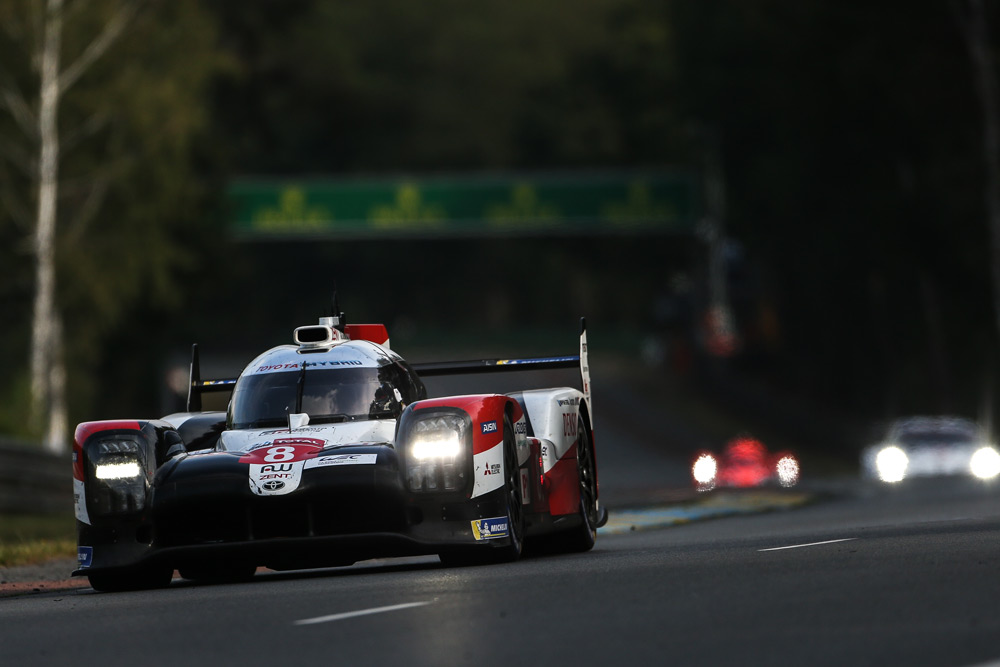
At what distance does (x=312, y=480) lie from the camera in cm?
1298

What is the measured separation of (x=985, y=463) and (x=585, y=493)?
25.0 m

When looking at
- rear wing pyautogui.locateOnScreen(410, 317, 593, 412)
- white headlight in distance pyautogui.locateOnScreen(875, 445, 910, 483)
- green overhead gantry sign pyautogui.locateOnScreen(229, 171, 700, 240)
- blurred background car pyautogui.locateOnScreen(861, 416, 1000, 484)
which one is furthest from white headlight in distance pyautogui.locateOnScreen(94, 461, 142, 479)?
green overhead gantry sign pyautogui.locateOnScreen(229, 171, 700, 240)

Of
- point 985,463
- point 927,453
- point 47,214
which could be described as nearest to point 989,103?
point 927,453

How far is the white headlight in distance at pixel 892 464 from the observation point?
41.2 metres

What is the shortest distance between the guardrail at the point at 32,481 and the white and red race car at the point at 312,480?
12.2 meters

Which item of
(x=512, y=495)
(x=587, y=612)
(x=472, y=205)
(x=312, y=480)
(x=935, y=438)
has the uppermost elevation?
(x=472, y=205)

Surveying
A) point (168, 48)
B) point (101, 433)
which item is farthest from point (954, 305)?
point (101, 433)

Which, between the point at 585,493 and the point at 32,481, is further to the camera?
the point at 32,481

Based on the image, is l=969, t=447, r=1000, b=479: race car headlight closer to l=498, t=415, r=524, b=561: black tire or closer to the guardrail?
the guardrail

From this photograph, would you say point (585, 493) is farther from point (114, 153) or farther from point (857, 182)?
point (857, 182)

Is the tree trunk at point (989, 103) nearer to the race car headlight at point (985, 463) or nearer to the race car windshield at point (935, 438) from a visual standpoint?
the race car windshield at point (935, 438)

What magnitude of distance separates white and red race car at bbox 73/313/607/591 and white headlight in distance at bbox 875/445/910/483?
2750 centimetres

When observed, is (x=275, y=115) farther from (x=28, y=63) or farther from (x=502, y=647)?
(x=502, y=647)

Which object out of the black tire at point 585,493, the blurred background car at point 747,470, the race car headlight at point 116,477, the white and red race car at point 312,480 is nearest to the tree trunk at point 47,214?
the blurred background car at point 747,470
